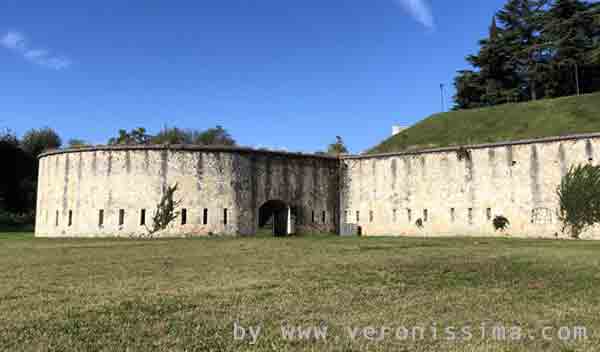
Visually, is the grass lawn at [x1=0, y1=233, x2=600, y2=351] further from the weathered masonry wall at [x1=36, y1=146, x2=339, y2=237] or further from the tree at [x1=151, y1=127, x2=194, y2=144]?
the tree at [x1=151, y1=127, x2=194, y2=144]

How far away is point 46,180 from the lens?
3117 cm

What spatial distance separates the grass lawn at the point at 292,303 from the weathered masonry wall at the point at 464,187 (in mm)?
14652

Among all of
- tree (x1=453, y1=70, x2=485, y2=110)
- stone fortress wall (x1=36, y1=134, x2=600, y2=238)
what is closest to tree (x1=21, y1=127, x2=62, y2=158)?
stone fortress wall (x1=36, y1=134, x2=600, y2=238)

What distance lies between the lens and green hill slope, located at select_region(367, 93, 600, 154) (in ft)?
92.8

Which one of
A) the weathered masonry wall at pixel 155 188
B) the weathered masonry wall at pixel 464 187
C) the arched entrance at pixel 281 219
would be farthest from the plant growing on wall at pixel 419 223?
the weathered masonry wall at pixel 155 188

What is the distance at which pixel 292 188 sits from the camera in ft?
101

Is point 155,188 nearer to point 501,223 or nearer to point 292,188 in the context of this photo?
point 292,188

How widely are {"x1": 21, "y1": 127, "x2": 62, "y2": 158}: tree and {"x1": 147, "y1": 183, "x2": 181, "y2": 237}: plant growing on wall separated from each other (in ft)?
137

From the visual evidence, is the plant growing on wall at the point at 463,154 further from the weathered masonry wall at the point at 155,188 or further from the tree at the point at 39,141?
the tree at the point at 39,141

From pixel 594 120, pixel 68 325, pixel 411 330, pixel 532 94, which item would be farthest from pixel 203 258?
pixel 532 94

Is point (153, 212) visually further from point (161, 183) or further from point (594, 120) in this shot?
point (594, 120)

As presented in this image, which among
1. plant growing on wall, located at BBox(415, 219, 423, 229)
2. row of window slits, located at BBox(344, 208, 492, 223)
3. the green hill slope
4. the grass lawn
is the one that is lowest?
the grass lawn

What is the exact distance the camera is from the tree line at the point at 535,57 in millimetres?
44219

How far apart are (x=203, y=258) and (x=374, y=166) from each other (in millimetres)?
19880
